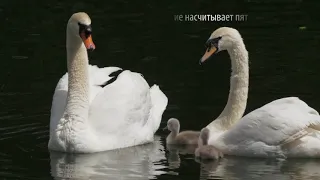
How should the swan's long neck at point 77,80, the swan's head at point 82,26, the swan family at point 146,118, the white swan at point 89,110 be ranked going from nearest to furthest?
the swan family at point 146,118 < the swan's head at point 82,26 < the white swan at point 89,110 < the swan's long neck at point 77,80

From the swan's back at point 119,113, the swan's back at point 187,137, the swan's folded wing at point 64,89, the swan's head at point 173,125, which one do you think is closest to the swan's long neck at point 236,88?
the swan's back at point 187,137

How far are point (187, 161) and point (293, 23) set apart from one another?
8516 mm

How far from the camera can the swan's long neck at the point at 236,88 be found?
13.6 meters

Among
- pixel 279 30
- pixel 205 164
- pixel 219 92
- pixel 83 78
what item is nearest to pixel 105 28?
pixel 279 30

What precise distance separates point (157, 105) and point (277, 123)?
104 inches

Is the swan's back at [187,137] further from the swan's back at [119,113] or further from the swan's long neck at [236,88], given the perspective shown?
the swan's back at [119,113]

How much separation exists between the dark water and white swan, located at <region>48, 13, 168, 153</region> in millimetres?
196

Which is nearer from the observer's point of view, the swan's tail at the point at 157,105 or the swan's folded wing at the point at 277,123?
the swan's folded wing at the point at 277,123

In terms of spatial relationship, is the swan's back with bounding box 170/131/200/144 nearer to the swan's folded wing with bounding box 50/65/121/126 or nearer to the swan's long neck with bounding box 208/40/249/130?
the swan's long neck with bounding box 208/40/249/130

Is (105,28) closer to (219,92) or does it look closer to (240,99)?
(219,92)

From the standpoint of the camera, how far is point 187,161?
1284cm

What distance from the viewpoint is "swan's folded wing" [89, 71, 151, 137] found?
13.6 metres

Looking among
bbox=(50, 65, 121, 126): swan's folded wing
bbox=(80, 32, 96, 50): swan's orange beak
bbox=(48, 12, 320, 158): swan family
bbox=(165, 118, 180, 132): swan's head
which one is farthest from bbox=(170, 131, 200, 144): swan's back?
bbox=(80, 32, 96, 50): swan's orange beak

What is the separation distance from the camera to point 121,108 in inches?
539
